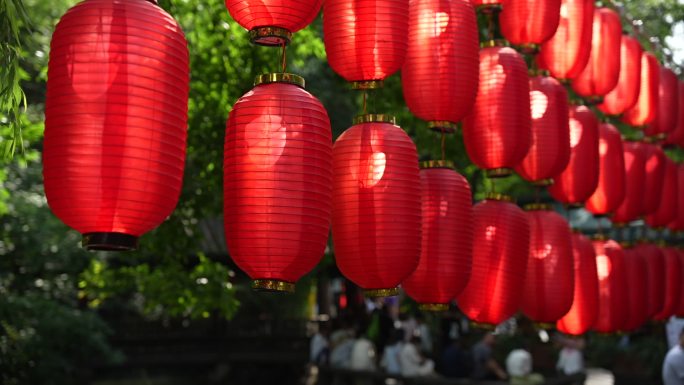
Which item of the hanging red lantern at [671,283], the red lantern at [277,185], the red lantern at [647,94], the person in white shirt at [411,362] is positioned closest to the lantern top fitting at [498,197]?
the red lantern at [277,185]

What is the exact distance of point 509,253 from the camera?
586 centimetres

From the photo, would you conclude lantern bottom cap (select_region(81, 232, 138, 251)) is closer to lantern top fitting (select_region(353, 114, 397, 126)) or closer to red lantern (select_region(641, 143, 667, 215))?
lantern top fitting (select_region(353, 114, 397, 126))

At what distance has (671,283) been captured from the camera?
953 centimetres

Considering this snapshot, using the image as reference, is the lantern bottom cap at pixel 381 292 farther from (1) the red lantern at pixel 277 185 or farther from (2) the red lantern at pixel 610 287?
(2) the red lantern at pixel 610 287

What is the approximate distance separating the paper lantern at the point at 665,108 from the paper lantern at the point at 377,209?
18.8ft

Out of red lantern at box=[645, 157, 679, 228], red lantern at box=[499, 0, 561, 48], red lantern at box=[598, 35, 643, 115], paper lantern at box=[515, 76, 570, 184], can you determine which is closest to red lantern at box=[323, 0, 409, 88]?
red lantern at box=[499, 0, 561, 48]

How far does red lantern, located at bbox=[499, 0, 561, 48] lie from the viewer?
632cm

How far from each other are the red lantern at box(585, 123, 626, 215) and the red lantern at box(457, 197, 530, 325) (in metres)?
2.28

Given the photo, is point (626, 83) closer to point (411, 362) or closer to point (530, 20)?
point (530, 20)

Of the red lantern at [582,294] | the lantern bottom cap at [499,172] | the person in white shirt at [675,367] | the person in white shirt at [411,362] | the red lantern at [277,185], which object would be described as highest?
the lantern bottom cap at [499,172]

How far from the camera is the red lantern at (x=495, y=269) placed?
5.77 meters

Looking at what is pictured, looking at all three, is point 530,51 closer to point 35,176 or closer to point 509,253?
point 509,253

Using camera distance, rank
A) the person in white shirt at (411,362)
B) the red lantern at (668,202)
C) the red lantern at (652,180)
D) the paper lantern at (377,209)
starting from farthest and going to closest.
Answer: the person in white shirt at (411,362), the red lantern at (668,202), the red lantern at (652,180), the paper lantern at (377,209)

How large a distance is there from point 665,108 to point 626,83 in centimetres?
121
